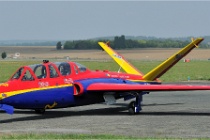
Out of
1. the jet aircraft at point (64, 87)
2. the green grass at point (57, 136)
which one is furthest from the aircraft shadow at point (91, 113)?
the green grass at point (57, 136)

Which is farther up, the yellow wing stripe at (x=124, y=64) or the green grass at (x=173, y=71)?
the yellow wing stripe at (x=124, y=64)

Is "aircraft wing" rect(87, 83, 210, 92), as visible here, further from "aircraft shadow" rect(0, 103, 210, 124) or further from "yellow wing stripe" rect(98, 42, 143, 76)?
"yellow wing stripe" rect(98, 42, 143, 76)

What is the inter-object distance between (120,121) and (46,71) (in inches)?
135

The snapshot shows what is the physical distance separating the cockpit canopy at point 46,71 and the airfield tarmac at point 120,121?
1.64 m

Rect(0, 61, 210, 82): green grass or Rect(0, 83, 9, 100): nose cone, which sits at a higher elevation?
Rect(0, 83, 9, 100): nose cone

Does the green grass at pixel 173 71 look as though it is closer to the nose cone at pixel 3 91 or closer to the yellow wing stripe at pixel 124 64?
the yellow wing stripe at pixel 124 64

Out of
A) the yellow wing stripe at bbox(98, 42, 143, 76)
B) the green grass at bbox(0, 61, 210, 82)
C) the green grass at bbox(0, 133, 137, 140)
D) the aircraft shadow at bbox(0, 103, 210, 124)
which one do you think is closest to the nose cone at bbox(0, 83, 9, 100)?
the aircraft shadow at bbox(0, 103, 210, 124)

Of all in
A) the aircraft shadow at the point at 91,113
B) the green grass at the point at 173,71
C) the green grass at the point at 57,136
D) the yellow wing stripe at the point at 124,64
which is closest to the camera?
the green grass at the point at 57,136

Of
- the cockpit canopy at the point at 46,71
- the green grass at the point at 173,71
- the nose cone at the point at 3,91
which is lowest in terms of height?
the green grass at the point at 173,71

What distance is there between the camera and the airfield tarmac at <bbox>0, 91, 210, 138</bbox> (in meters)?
16.9

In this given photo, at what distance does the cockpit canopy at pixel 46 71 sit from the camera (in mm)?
19984

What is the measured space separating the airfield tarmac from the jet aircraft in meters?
0.64

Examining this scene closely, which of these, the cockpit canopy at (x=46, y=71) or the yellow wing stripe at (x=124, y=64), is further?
the yellow wing stripe at (x=124, y=64)

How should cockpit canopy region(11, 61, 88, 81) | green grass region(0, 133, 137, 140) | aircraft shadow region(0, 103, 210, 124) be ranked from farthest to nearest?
1. aircraft shadow region(0, 103, 210, 124)
2. cockpit canopy region(11, 61, 88, 81)
3. green grass region(0, 133, 137, 140)
